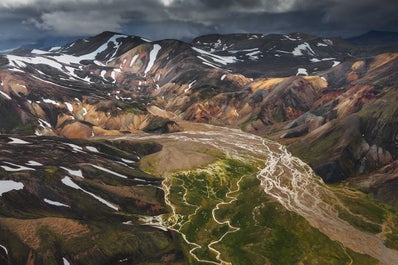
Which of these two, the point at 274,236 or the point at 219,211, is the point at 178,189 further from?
the point at 274,236

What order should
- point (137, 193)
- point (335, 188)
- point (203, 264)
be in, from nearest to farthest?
point (203, 264)
point (137, 193)
point (335, 188)

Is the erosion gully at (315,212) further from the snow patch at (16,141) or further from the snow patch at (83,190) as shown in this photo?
the snow patch at (16,141)

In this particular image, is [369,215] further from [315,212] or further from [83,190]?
[83,190]

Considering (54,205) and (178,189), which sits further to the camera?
(178,189)

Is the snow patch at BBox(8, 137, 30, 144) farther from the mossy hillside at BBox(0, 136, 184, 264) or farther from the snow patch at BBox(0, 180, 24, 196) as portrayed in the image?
the snow patch at BBox(0, 180, 24, 196)

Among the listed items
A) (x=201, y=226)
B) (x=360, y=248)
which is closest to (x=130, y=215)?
(x=201, y=226)

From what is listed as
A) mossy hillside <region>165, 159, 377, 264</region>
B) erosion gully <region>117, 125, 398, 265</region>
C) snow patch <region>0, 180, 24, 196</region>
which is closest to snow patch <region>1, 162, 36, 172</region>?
snow patch <region>0, 180, 24, 196</region>

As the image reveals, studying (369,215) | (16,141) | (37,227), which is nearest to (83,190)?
(37,227)
